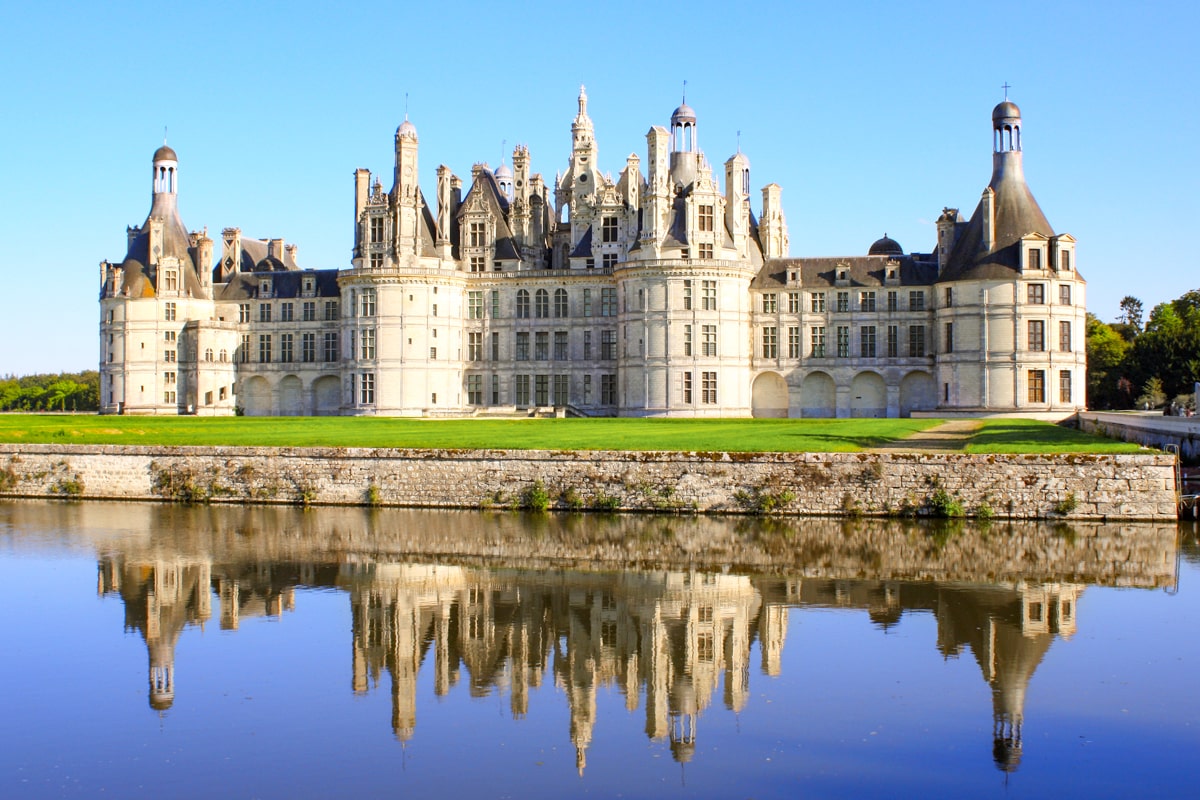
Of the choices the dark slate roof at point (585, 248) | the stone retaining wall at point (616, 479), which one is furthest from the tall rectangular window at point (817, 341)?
the stone retaining wall at point (616, 479)

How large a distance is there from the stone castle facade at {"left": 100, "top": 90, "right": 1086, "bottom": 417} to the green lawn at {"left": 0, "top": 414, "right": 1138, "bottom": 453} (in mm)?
10324

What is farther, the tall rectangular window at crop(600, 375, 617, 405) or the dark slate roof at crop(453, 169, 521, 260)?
the dark slate roof at crop(453, 169, 521, 260)

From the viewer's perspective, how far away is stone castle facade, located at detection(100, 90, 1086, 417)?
56.2 m

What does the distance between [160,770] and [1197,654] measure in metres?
12.8

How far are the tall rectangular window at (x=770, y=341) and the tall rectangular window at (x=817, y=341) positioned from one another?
1.78 metres

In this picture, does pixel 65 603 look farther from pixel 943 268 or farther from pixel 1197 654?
pixel 943 268

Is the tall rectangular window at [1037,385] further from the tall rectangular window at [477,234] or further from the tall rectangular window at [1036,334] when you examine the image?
the tall rectangular window at [477,234]

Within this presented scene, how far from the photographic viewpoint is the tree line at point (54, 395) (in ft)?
319

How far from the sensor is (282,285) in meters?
68.3

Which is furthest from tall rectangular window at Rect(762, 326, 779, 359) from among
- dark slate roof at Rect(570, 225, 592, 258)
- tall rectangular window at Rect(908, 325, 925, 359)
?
dark slate roof at Rect(570, 225, 592, 258)

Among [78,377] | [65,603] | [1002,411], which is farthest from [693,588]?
[78,377]

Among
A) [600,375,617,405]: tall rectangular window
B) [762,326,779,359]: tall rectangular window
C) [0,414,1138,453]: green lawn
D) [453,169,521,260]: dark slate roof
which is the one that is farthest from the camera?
[453,169,521,260]: dark slate roof

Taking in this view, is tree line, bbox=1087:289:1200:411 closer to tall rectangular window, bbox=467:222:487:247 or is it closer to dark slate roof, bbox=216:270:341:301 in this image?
tall rectangular window, bbox=467:222:487:247

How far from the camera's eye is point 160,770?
12.0 metres
